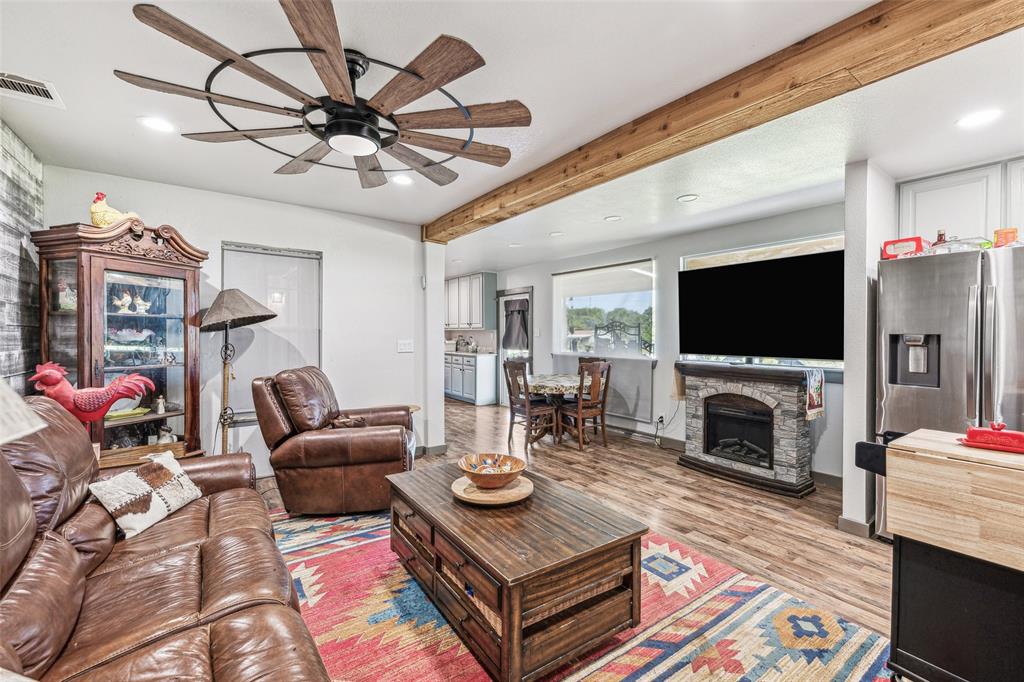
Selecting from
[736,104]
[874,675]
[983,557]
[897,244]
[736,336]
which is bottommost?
[874,675]

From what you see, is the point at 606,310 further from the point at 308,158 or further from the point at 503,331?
the point at 308,158

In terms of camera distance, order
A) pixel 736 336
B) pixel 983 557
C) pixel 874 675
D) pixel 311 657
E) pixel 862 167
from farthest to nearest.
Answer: pixel 736 336 < pixel 862 167 < pixel 874 675 < pixel 983 557 < pixel 311 657

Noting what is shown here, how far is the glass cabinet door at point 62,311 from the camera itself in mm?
2799

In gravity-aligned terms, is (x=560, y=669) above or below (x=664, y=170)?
below

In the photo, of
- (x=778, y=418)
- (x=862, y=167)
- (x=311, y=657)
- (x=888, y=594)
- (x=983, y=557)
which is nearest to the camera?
(x=311, y=657)

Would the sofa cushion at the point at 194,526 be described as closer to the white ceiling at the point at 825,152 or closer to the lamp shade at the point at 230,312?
the lamp shade at the point at 230,312

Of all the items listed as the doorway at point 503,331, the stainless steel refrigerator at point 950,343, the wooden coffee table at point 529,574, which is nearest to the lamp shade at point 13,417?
the wooden coffee table at point 529,574

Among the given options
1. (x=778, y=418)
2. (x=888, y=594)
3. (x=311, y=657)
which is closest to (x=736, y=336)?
(x=778, y=418)

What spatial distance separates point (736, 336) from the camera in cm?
420

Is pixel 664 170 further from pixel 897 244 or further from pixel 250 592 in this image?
pixel 250 592

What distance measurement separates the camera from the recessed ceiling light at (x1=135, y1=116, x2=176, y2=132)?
2408 mm

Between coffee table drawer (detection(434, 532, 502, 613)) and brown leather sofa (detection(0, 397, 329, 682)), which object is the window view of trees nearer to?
coffee table drawer (detection(434, 532, 502, 613))

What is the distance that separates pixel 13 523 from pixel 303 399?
185cm

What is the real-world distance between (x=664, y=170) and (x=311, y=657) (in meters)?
3.13
